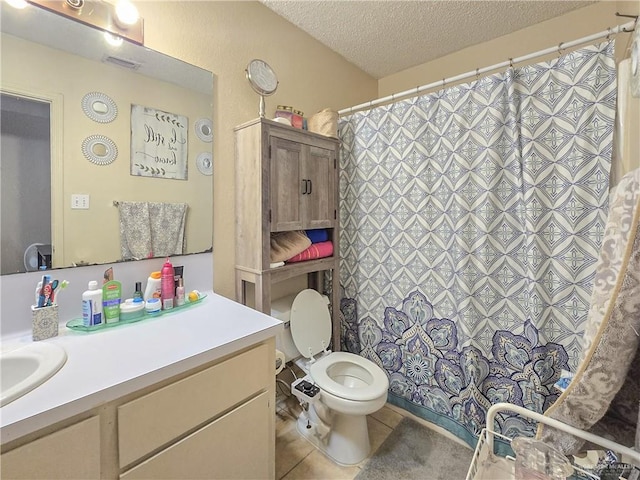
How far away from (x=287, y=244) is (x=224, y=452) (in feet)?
3.23

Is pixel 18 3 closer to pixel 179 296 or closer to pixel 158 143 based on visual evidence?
pixel 158 143

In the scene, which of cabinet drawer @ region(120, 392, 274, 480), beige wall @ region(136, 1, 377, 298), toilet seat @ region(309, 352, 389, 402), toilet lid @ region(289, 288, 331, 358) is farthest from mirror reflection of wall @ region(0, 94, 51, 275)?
toilet seat @ region(309, 352, 389, 402)

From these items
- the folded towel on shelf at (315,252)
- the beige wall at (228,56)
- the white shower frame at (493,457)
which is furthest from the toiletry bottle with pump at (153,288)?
the white shower frame at (493,457)

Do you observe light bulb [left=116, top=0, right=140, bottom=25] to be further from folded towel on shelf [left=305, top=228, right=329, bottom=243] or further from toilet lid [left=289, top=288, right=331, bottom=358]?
toilet lid [left=289, top=288, right=331, bottom=358]

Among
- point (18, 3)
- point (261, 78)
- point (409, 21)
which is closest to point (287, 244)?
point (261, 78)

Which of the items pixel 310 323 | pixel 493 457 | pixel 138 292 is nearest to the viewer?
pixel 493 457

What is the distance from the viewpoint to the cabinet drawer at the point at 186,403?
0.78m

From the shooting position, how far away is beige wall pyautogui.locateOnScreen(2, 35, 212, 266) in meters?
1.03

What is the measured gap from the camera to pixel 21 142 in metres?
1.00

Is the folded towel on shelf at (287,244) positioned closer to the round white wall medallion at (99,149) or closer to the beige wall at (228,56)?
the beige wall at (228,56)

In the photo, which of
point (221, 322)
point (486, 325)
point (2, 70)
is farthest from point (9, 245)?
point (486, 325)

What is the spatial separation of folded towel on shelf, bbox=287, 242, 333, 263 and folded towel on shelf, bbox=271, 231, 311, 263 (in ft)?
0.17

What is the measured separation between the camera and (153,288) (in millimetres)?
1252

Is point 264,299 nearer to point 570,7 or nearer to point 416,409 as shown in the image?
point 416,409
